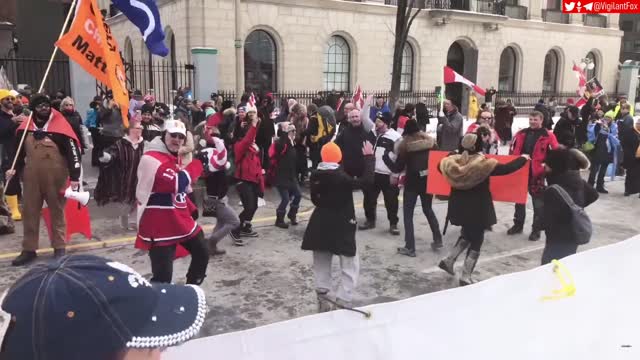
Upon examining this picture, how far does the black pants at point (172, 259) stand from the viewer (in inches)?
178

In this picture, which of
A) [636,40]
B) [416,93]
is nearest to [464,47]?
[416,93]

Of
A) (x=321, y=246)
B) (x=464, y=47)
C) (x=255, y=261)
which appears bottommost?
(x=255, y=261)

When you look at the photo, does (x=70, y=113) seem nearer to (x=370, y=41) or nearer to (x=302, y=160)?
(x=302, y=160)

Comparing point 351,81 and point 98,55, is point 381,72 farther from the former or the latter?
point 98,55

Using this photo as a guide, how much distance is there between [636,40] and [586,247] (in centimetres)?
6877

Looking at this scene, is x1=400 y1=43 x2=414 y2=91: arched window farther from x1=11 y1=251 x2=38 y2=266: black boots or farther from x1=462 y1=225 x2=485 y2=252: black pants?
x1=11 y1=251 x2=38 y2=266: black boots

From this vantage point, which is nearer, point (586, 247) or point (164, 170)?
point (164, 170)

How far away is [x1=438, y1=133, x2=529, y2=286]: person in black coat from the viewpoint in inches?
222

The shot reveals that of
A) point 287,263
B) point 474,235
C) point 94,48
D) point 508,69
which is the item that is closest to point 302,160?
point 287,263

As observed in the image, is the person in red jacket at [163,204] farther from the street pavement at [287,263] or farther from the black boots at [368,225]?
the black boots at [368,225]

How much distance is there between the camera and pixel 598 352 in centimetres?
284

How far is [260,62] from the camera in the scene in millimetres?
24359

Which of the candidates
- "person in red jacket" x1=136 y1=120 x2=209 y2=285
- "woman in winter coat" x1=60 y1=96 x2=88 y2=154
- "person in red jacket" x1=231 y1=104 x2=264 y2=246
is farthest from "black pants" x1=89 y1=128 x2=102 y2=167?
"person in red jacket" x1=136 y1=120 x2=209 y2=285

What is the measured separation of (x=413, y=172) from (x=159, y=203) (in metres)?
3.52
